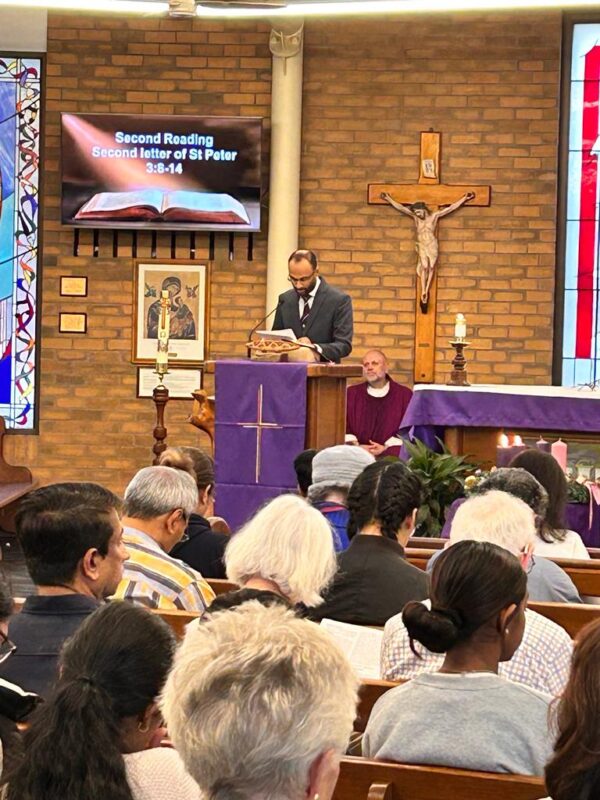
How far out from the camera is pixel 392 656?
126 inches

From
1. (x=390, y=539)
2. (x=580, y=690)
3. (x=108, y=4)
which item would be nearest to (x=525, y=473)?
(x=390, y=539)

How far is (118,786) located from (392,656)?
1655 millimetres

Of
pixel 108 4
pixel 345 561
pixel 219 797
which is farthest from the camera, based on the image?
pixel 108 4

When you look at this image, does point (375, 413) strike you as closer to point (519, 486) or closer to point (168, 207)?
point (168, 207)

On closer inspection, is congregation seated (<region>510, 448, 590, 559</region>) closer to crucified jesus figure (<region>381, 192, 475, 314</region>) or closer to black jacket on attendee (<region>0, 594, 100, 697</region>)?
black jacket on attendee (<region>0, 594, 100, 697</region>)

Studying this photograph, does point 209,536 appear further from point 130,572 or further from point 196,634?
point 196,634

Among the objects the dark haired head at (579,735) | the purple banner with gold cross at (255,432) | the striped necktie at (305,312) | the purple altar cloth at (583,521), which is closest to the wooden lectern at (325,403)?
the purple banner with gold cross at (255,432)

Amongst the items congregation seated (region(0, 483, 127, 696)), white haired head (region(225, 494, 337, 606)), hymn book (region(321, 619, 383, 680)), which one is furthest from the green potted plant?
congregation seated (region(0, 483, 127, 696))

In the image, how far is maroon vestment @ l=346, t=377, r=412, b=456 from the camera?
9703 millimetres

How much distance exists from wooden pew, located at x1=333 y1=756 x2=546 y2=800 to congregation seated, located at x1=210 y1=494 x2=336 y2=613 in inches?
39.1

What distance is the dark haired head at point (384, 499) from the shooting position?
4035 millimetres

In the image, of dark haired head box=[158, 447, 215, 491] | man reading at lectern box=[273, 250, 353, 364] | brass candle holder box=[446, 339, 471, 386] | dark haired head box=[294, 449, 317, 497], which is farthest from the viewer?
brass candle holder box=[446, 339, 471, 386]

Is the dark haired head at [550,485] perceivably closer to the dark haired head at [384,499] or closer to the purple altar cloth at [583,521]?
the dark haired head at [384,499]

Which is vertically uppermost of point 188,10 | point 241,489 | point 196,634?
point 188,10
